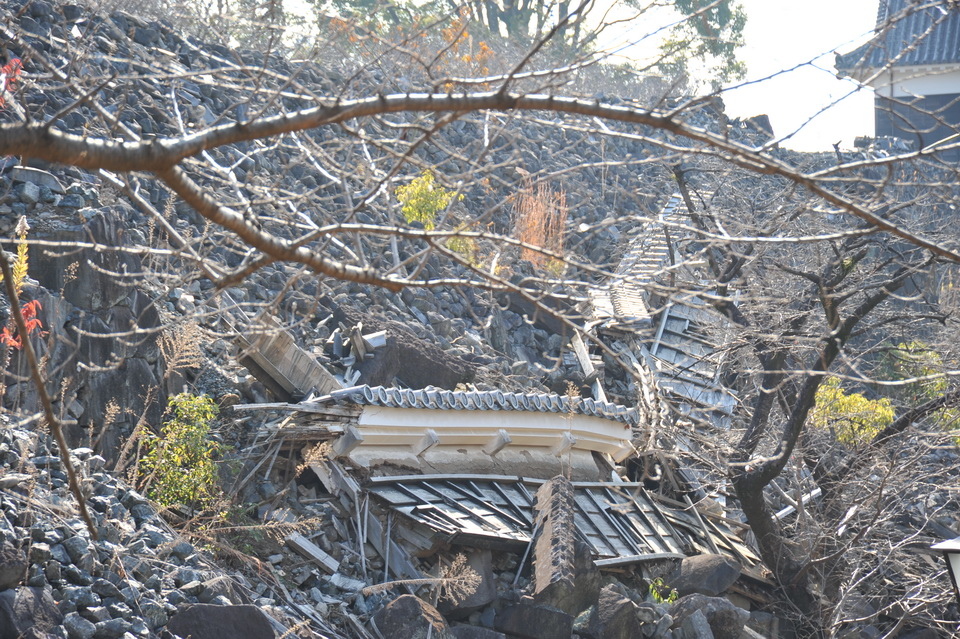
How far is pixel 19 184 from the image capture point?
8.96 metres

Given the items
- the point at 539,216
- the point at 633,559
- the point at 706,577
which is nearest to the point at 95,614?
the point at 633,559

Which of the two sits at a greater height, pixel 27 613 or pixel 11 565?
pixel 11 565

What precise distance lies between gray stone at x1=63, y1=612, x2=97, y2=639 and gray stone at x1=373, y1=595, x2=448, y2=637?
9.31ft

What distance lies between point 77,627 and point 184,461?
2.81m

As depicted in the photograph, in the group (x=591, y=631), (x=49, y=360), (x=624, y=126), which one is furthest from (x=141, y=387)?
(x=624, y=126)

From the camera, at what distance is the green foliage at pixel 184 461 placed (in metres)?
7.72

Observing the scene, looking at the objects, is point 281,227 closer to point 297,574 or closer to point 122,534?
point 297,574

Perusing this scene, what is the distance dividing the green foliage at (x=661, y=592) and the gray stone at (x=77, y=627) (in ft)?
21.0

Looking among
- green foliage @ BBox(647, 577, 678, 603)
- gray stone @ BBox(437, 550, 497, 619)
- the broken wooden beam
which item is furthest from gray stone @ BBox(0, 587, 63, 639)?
green foliage @ BBox(647, 577, 678, 603)

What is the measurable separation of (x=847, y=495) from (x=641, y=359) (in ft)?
18.8

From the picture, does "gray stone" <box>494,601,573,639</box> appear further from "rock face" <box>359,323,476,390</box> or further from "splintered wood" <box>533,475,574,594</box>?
"rock face" <box>359,323,476,390</box>

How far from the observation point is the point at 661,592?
33.9ft

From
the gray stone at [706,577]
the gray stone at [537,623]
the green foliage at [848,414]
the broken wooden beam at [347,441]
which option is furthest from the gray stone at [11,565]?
the green foliage at [848,414]

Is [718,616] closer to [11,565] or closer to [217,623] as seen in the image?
[217,623]
